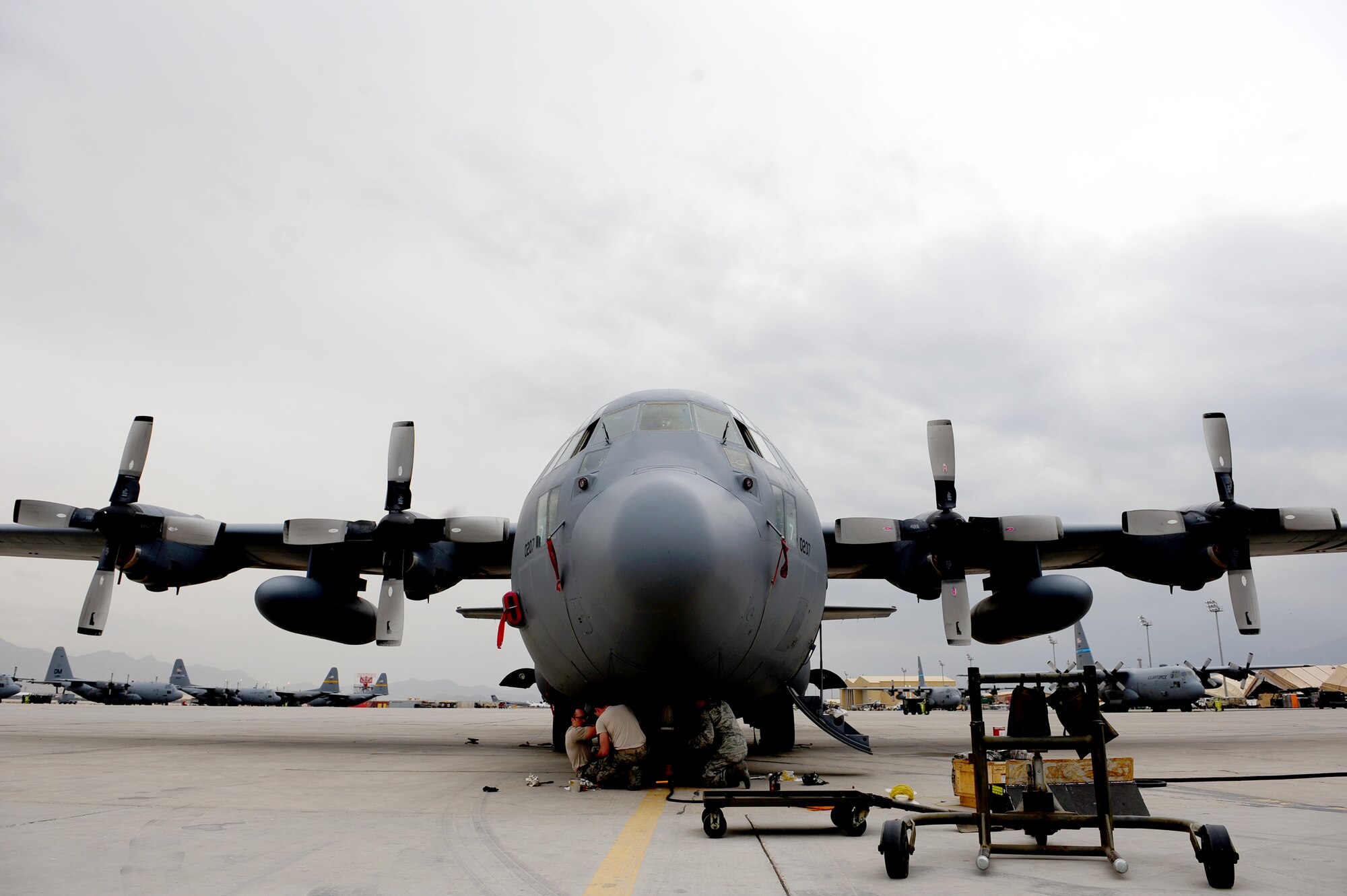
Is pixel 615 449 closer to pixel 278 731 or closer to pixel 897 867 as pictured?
pixel 897 867

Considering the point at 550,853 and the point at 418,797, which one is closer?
the point at 550,853

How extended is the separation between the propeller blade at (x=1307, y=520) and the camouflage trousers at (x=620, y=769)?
13.2 metres

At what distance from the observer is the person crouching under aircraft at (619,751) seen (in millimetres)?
8492

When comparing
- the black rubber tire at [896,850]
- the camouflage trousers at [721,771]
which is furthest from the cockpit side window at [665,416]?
the black rubber tire at [896,850]

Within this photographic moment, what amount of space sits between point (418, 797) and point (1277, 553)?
18.3 meters

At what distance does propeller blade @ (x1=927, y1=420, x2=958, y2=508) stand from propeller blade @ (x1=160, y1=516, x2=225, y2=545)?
43.4ft

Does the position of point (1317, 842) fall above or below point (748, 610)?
below

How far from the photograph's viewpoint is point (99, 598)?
15555 millimetres

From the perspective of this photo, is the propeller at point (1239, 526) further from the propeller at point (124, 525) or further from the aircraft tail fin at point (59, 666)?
the aircraft tail fin at point (59, 666)

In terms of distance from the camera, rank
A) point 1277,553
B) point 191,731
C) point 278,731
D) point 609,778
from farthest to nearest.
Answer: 1. point 278,731
2. point 191,731
3. point 1277,553
4. point 609,778

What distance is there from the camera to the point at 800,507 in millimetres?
9781

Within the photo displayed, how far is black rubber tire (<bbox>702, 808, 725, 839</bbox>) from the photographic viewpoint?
5516 millimetres

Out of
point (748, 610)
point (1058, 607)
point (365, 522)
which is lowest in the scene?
point (748, 610)

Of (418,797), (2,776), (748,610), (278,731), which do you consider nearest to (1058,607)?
(748,610)
